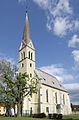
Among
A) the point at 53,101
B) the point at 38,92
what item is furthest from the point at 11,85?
the point at 53,101

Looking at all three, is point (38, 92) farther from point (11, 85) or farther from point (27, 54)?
point (11, 85)

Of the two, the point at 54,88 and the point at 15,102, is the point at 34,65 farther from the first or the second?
the point at 15,102

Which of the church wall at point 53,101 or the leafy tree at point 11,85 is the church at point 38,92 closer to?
the church wall at point 53,101

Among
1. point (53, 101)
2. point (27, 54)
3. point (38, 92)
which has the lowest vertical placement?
point (53, 101)

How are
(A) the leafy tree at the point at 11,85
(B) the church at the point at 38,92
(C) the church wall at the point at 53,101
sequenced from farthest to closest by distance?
(C) the church wall at the point at 53,101 < (B) the church at the point at 38,92 < (A) the leafy tree at the point at 11,85

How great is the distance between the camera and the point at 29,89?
61156 millimetres

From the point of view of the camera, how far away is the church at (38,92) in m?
74.6

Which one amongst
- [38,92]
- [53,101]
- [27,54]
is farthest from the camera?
[53,101]

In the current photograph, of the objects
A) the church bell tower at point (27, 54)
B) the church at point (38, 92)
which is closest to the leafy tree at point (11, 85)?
the church at point (38, 92)

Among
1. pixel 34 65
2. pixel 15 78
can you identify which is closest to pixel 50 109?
pixel 34 65

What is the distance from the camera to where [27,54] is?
79125 millimetres

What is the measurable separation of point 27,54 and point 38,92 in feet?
44.9

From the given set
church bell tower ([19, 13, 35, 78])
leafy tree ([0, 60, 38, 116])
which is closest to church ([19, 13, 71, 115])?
church bell tower ([19, 13, 35, 78])

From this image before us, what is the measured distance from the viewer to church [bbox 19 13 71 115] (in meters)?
74.6
